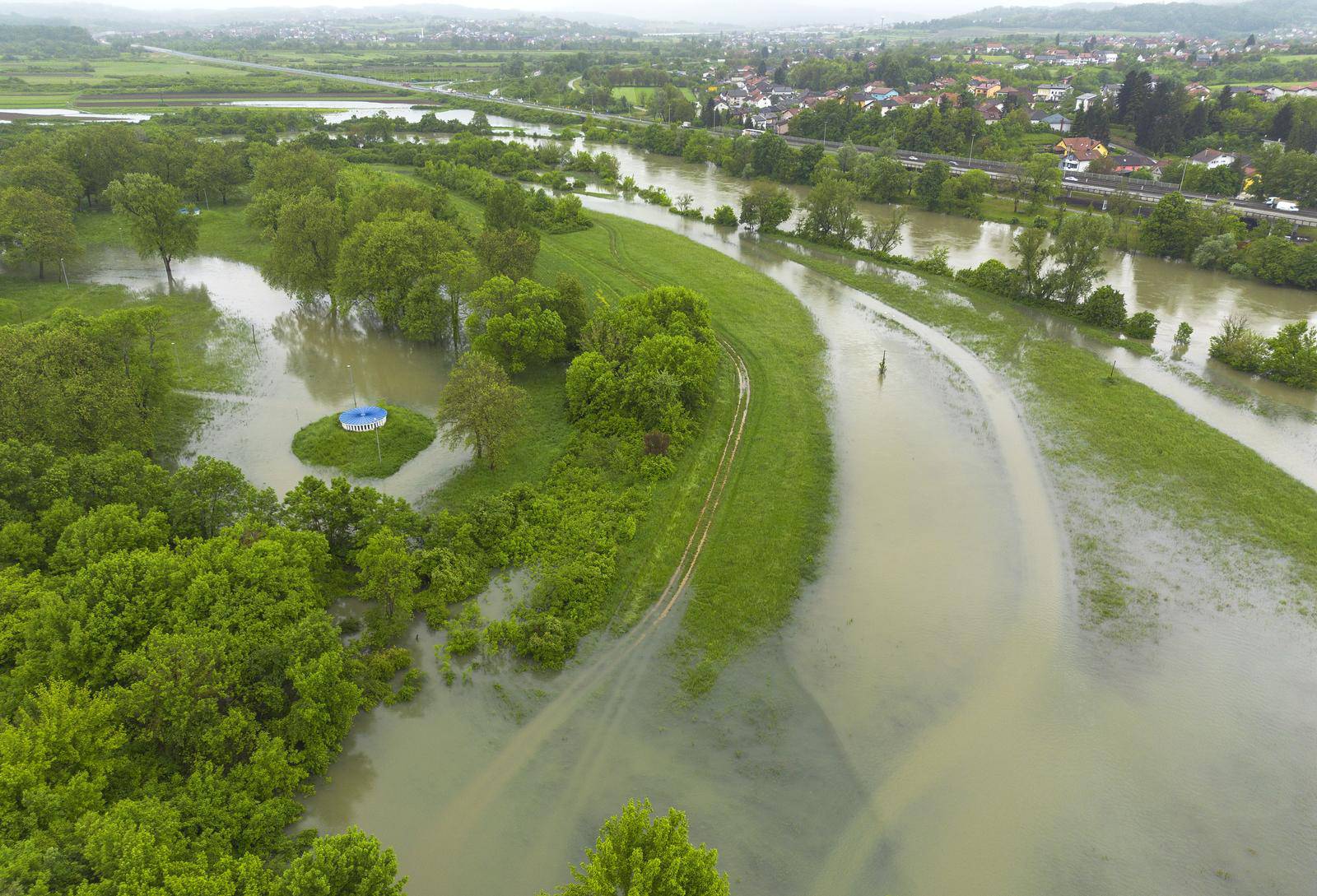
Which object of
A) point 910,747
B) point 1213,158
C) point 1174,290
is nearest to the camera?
point 910,747

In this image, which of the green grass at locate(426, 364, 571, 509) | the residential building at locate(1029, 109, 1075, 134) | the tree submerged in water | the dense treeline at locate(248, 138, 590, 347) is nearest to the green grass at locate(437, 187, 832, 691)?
the green grass at locate(426, 364, 571, 509)

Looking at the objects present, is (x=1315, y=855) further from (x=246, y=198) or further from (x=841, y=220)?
(x=246, y=198)

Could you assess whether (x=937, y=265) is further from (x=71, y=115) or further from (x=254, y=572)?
(x=71, y=115)

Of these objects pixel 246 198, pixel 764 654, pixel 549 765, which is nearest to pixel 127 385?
pixel 549 765

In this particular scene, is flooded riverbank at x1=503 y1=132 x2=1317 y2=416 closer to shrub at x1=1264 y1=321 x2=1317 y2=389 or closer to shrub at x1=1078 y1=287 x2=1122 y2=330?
shrub at x1=1264 y1=321 x2=1317 y2=389

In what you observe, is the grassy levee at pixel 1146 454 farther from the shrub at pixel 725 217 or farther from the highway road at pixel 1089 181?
the highway road at pixel 1089 181

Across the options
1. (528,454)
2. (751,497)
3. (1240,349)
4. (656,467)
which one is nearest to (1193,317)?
(1240,349)
